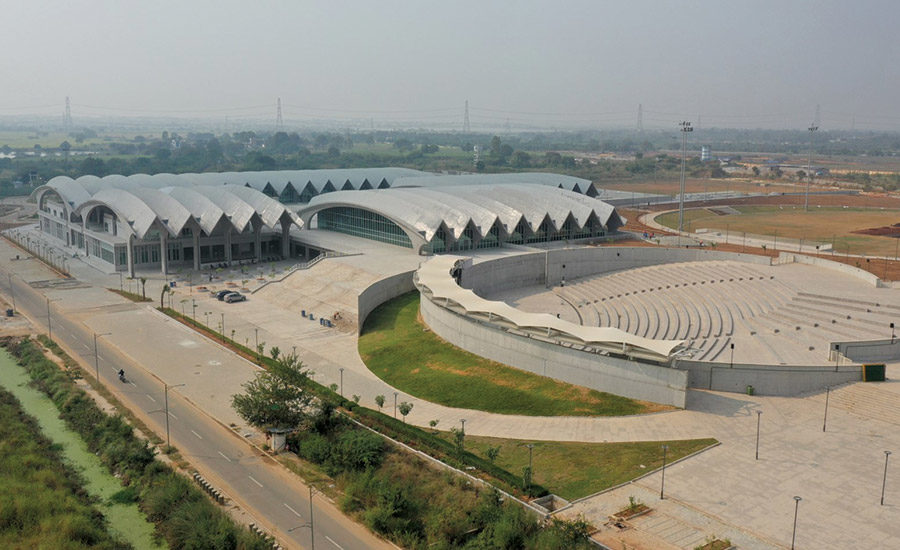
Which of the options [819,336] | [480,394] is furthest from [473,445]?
[819,336]

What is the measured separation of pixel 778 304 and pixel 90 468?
158ft

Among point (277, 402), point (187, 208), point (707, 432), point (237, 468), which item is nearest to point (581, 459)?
point (707, 432)

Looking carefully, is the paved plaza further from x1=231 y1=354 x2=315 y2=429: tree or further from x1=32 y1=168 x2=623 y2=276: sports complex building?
x1=32 y1=168 x2=623 y2=276: sports complex building

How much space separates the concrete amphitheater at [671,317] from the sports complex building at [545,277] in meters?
0.11

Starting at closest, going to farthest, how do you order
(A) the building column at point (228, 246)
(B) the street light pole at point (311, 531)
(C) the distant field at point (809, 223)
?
(B) the street light pole at point (311, 531) → (A) the building column at point (228, 246) → (C) the distant field at point (809, 223)

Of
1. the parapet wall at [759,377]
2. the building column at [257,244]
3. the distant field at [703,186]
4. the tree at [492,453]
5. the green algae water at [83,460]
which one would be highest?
the distant field at [703,186]

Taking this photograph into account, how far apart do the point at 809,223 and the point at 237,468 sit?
9553 cm

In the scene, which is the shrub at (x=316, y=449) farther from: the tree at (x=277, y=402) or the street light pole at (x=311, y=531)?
the street light pole at (x=311, y=531)

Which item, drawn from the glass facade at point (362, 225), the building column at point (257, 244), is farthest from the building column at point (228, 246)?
the glass facade at point (362, 225)

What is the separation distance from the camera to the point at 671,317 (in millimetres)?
56844

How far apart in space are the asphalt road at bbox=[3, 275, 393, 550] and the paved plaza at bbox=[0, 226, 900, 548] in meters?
1.28

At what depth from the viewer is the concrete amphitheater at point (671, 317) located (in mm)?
43219


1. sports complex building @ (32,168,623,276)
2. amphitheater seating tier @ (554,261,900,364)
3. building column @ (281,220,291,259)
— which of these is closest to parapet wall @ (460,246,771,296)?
amphitheater seating tier @ (554,261,900,364)

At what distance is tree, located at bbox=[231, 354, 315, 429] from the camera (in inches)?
1537
